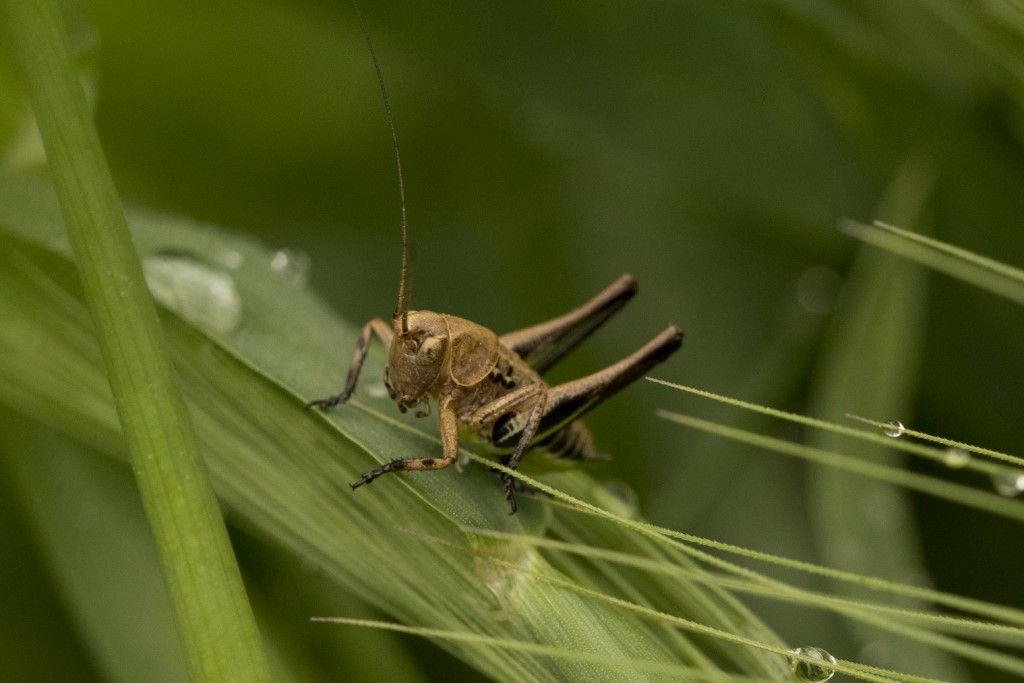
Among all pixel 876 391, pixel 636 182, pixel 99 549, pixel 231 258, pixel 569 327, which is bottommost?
pixel 99 549

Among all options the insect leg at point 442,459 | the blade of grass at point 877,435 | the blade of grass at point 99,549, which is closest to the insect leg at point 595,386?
the insect leg at point 442,459

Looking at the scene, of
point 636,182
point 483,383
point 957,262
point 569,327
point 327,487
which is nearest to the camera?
point 327,487

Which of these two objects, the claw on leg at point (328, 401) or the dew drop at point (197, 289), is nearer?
the claw on leg at point (328, 401)

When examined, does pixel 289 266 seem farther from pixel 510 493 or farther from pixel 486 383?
pixel 510 493

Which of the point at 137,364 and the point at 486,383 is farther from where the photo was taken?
the point at 486,383

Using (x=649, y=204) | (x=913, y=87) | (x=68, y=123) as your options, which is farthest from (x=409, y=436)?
(x=649, y=204)

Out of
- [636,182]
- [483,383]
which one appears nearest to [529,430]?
[483,383]

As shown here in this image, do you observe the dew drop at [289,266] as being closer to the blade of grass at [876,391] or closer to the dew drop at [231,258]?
the dew drop at [231,258]

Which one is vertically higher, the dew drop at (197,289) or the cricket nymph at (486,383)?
the cricket nymph at (486,383)
